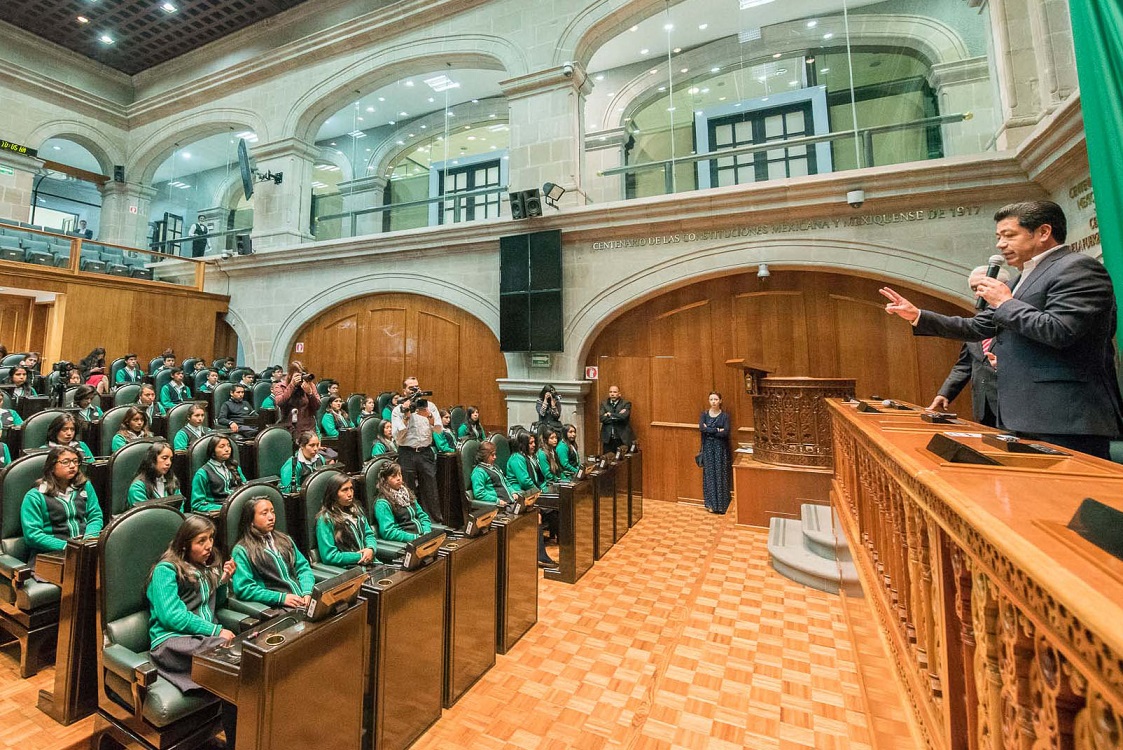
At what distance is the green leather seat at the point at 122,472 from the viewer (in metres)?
2.91

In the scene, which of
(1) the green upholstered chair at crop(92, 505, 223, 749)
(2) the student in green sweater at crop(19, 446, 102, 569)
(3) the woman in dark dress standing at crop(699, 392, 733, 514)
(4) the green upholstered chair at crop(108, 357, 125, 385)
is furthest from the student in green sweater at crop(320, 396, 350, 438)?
(3) the woman in dark dress standing at crop(699, 392, 733, 514)

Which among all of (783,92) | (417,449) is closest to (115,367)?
(417,449)

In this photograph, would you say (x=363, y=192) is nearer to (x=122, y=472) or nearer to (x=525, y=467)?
(x=525, y=467)

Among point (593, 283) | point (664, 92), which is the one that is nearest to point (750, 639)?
point (593, 283)

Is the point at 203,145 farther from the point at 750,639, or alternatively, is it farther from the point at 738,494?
the point at 750,639

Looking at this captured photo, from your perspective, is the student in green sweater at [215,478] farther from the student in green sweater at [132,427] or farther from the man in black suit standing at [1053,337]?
the man in black suit standing at [1053,337]

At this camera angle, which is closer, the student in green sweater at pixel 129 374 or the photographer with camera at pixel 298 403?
the photographer with camera at pixel 298 403

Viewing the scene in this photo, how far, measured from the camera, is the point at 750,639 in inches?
106

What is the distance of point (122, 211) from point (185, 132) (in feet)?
7.57

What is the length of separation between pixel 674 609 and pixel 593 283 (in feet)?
13.2

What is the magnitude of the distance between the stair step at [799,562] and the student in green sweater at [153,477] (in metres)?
3.86

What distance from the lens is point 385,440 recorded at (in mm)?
4652

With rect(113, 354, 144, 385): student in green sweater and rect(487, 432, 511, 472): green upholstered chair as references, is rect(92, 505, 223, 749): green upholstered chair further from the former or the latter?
rect(113, 354, 144, 385): student in green sweater

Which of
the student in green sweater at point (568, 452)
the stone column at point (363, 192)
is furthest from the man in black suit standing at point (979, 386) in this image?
the stone column at point (363, 192)
